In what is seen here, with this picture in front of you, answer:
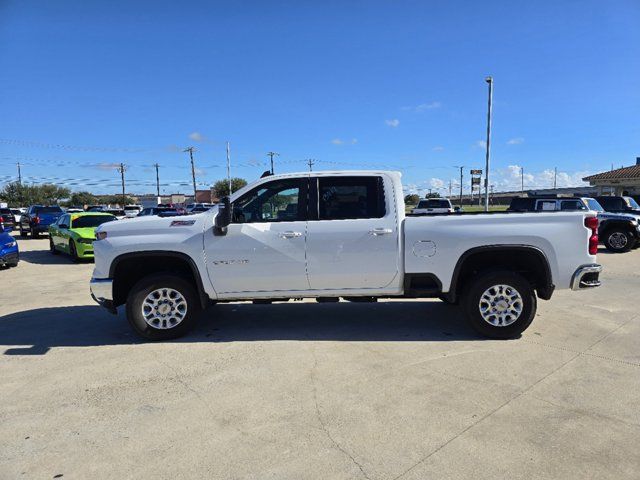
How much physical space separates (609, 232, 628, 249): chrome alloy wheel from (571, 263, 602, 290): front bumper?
1051 cm

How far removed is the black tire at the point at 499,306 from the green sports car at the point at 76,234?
10280 millimetres

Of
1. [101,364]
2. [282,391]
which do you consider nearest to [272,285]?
[282,391]

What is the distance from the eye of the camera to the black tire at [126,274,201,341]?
198 inches

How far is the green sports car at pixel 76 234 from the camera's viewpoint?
40.1 feet

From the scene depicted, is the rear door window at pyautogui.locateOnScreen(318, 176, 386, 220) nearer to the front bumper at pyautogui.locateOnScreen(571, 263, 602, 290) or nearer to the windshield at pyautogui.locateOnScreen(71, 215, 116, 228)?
the front bumper at pyautogui.locateOnScreen(571, 263, 602, 290)

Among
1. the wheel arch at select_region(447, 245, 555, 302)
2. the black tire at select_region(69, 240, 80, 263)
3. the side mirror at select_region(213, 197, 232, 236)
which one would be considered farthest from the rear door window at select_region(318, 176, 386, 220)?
the black tire at select_region(69, 240, 80, 263)

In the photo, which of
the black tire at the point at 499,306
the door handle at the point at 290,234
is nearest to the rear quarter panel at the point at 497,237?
the black tire at the point at 499,306

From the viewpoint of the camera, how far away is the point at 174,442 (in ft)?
9.91

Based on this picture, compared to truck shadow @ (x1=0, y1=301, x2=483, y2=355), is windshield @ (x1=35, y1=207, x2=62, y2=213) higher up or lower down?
higher up

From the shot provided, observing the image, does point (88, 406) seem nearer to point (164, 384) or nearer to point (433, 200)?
point (164, 384)

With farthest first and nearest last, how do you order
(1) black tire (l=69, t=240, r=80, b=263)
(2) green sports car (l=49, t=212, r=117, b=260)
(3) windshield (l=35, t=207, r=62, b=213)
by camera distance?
1. (3) windshield (l=35, t=207, r=62, b=213)
2. (1) black tire (l=69, t=240, r=80, b=263)
3. (2) green sports car (l=49, t=212, r=117, b=260)

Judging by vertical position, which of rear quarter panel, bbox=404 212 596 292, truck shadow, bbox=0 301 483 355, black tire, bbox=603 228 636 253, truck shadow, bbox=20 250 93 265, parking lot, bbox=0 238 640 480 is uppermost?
rear quarter panel, bbox=404 212 596 292

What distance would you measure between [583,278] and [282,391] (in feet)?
11.9

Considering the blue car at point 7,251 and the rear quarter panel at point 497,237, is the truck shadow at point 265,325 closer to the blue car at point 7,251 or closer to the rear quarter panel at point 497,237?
the rear quarter panel at point 497,237
